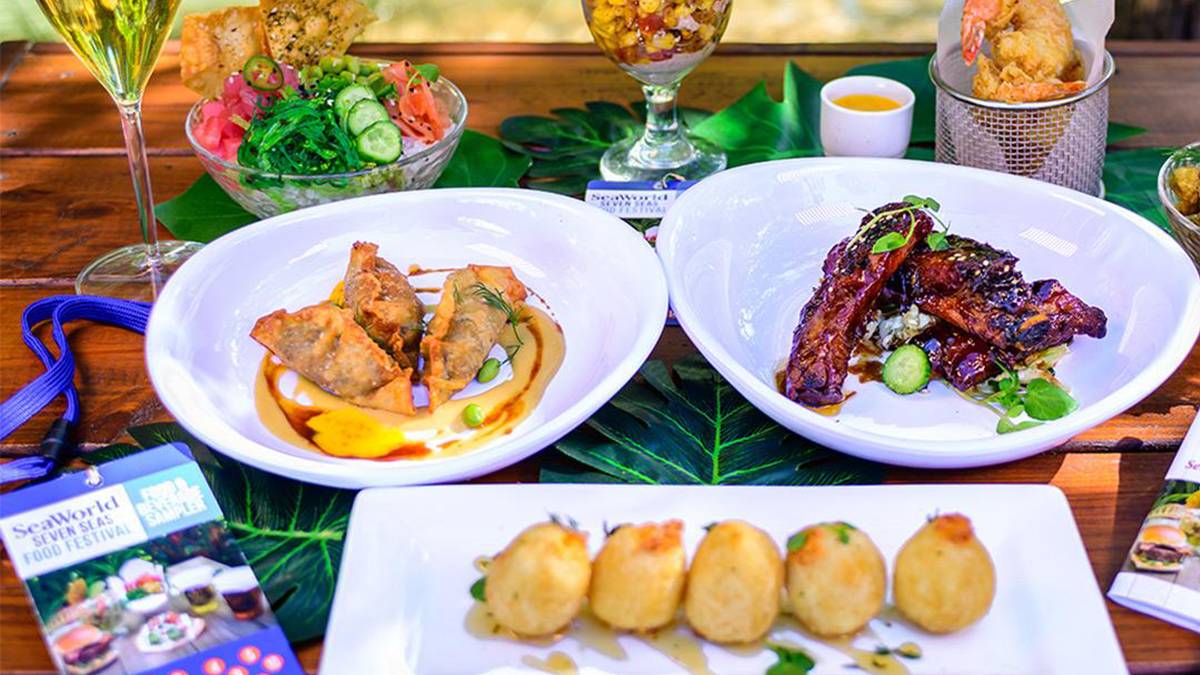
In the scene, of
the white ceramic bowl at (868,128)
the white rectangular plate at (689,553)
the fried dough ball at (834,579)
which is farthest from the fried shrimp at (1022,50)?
the fried dough ball at (834,579)

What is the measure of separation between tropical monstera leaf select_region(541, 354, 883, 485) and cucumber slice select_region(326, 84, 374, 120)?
80 cm

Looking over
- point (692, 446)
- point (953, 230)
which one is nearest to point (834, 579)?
point (692, 446)

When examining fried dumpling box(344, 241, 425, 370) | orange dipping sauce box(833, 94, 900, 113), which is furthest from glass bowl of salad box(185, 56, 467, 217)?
orange dipping sauce box(833, 94, 900, 113)

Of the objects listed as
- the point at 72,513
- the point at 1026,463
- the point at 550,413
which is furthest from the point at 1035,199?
the point at 72,513

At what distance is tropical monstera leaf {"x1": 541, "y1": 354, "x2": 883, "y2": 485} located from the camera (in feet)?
5.88

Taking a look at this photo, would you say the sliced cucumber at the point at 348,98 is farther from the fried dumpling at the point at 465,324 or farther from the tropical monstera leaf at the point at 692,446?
the tropical monstera leaf at the point at 692,446

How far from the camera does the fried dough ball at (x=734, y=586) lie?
1394mm

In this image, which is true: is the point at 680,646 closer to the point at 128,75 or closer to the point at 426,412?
the point at 426,412

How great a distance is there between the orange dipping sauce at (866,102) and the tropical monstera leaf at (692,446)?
2.80ft

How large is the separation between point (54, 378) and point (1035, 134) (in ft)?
5.78

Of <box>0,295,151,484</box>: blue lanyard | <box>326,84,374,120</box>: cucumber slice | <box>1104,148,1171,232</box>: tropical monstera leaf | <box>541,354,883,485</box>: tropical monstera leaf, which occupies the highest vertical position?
<box>326,84,374,120</box>: cucumber slice

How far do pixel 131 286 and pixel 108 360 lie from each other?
222 millimetres

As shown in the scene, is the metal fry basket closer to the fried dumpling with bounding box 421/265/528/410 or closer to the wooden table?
the wooden table

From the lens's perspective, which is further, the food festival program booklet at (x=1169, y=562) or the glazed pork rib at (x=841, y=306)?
the glazed pork rib at (x=841, y=306)
